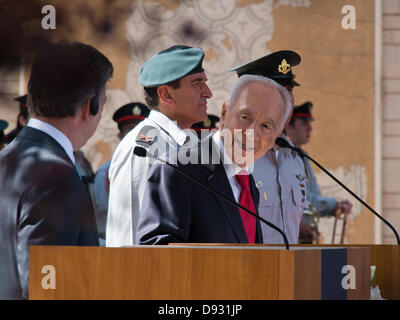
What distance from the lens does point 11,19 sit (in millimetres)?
1173

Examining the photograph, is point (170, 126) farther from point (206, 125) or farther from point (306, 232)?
point (306, 232)

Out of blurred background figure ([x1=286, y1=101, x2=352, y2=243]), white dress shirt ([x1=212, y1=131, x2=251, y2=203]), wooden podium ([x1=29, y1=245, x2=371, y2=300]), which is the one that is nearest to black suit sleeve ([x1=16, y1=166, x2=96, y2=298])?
wooden podium ([x1=29, y1=245, x2=371, y2=300])

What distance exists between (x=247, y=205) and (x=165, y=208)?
0.38 meters

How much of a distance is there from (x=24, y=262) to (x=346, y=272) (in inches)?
31.3

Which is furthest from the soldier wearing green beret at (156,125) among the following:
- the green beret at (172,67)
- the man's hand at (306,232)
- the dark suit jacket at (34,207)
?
the man's hand at (306,232)

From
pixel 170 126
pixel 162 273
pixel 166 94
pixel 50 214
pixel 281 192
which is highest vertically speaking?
pixel 166 94

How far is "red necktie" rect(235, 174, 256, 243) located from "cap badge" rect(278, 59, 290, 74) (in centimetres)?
73

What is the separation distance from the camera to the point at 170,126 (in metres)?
3.05

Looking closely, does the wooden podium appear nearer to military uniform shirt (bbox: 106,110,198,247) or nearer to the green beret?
military uniform shirt (bbox: 106,110,198,247)

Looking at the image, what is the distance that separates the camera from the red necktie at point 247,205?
2.52m

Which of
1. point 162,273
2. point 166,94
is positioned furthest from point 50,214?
point 166,94
